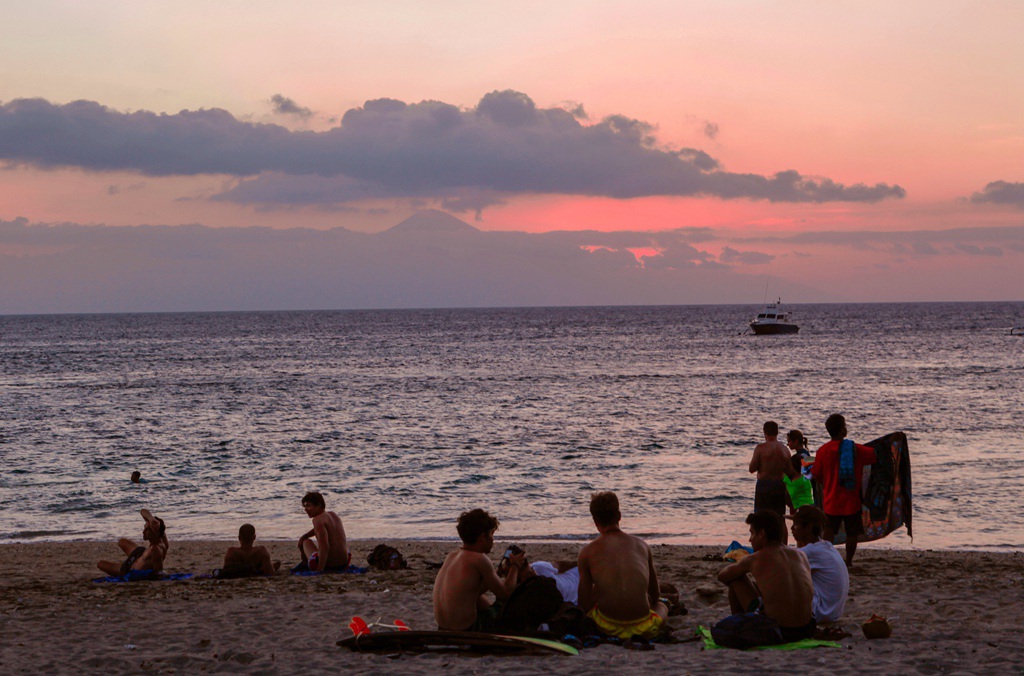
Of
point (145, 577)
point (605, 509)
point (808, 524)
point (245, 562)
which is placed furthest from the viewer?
point (245, 562)

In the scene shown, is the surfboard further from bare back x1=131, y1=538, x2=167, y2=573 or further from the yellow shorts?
bare back x1=131, y1=538, x2=167, y2=573

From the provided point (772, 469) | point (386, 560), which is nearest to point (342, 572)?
point (386, 560)

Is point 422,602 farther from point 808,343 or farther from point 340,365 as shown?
point 808,343

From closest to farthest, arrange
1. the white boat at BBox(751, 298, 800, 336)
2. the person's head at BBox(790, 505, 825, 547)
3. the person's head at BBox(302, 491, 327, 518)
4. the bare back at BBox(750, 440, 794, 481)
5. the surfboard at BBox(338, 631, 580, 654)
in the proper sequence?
the surfboard at BBox(338, 631, 580, 654), the person's head at BBox(790, 505, 825, 547), the person's head at BBox(302, 491, 327, 518), the bare back at BBox(750, 440, 794, 481), the white boat at BBox(751, 298, 800, 336)

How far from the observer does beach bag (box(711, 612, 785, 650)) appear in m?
7.14

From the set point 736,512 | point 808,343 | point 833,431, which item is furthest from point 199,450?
point 808,343

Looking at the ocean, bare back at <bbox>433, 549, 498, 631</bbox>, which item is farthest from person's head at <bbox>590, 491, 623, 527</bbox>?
the ocean

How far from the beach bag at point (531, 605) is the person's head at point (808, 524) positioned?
2.03m

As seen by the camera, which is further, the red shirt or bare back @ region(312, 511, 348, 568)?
bare back @ region(312, 511, 348, 568)

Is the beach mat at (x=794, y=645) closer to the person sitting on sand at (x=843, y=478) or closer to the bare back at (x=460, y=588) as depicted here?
the bare back at (x=460, y=588)

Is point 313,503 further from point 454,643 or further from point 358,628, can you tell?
point 454,643

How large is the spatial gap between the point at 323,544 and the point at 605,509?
5.34m

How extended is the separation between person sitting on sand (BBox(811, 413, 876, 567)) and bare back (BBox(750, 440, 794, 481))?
38.3 inches

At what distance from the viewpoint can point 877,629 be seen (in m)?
7.43
